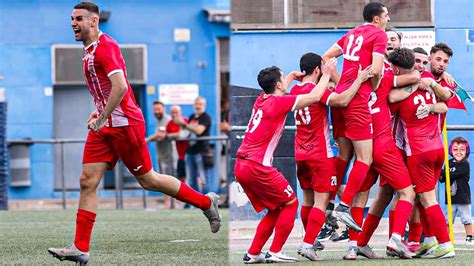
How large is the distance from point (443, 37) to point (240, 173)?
6506 millimetres

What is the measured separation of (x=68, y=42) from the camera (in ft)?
82.3

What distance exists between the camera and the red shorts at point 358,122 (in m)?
9.98

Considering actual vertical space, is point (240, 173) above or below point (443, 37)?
below

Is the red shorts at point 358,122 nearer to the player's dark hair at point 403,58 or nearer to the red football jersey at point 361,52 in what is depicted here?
the red football jersey at point 361,52

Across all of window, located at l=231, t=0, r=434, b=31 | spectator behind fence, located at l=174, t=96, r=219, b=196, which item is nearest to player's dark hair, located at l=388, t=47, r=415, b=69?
window, located at l=231, t=0, r=434, b=31

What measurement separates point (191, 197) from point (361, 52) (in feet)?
5.80

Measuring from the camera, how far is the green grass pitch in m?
9.70

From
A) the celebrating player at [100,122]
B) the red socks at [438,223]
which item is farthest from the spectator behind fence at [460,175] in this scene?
the celebrating player at [100,122]

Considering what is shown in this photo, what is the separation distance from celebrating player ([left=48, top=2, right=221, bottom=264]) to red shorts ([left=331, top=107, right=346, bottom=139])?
1.65 metres

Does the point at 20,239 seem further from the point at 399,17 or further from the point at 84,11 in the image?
the point at 399,17

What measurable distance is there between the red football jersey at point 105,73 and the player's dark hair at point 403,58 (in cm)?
Result: 230

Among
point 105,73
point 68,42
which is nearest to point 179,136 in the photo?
point 68,42

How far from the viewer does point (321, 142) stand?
10109 millimetres

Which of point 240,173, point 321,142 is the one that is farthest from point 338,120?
point 240,173
